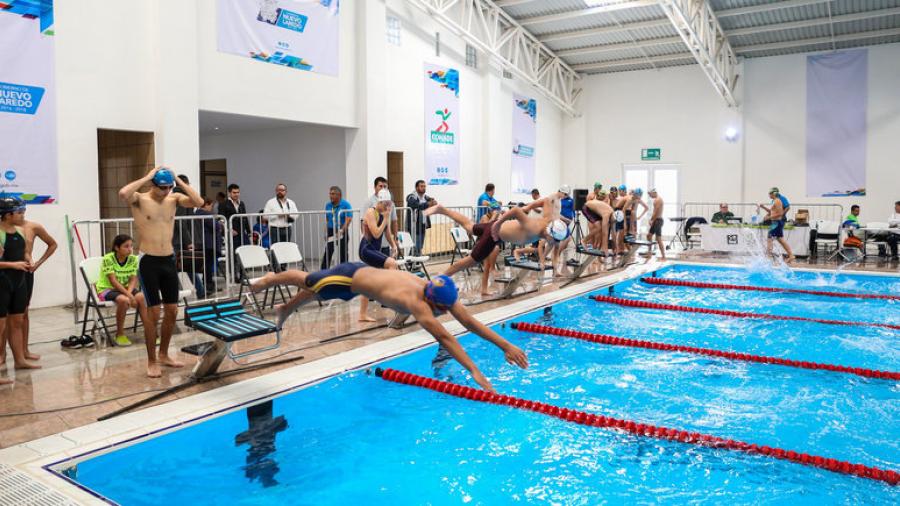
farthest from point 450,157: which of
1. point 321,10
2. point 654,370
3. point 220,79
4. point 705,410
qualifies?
point 705,410

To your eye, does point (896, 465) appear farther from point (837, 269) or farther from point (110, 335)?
point (837, 269)

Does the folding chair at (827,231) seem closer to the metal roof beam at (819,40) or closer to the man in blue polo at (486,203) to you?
the metal roof beam at (819,40)

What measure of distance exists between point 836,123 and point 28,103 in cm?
1703

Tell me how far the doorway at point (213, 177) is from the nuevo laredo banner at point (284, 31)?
4.32m

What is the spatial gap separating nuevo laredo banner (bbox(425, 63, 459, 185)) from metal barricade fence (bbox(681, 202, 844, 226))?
276 inches

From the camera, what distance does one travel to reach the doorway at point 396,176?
12703 millimetres

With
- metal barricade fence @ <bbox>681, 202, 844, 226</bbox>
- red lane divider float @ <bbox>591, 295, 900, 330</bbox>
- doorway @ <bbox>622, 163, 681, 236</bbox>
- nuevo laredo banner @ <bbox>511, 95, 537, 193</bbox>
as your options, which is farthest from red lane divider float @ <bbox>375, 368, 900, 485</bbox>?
doorway @ <bbox>622, 163, 681, 236</bbox>

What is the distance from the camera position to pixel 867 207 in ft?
53.1

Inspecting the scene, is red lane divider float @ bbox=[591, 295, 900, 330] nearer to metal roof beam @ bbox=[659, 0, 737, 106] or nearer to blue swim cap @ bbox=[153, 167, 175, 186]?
blue swim cap @ bbox=[153, 167, 175, 186]

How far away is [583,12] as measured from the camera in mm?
14000

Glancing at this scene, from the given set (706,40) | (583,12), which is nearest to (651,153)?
(706,40)

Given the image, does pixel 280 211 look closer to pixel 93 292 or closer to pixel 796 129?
pixel 93 292

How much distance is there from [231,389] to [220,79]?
6.13 metres

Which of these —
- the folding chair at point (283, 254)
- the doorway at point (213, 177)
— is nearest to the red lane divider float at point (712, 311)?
the folding chair at point (283, 254)
